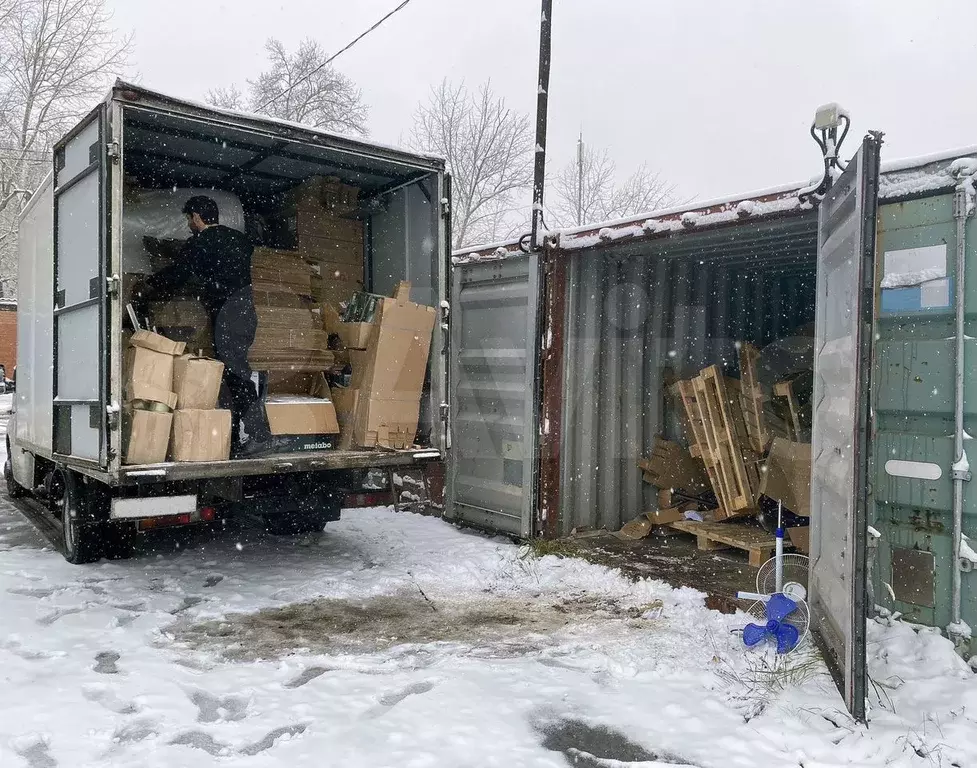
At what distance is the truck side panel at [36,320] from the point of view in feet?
18.8

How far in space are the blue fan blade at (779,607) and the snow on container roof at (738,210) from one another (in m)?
2.33

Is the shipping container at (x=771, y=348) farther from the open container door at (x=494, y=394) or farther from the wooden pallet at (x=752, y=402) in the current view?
the wooden pallet at (x=752, y=402)

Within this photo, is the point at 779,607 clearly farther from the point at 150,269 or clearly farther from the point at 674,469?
the point at 150,269

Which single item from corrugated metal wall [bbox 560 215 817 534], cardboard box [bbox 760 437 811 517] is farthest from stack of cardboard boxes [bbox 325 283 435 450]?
cardboard box [bbox 760 437 811 517]

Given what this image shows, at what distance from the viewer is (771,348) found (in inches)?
312

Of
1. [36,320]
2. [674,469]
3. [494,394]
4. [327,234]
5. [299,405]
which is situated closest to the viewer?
[299,405]

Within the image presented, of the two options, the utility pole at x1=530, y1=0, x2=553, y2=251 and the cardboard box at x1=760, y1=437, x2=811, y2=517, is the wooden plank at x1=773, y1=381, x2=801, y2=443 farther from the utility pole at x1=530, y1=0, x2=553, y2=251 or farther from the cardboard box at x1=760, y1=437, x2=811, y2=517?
the utility pole at x1=530, y1=0, x2=553, y2=251

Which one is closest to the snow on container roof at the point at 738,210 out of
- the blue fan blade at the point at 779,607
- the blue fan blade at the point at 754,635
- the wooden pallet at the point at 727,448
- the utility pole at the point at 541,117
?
the utility pole at the point at 541,117

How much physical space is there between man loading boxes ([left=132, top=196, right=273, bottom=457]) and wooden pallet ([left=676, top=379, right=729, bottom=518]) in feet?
12.4

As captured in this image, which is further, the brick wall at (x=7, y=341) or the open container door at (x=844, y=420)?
the brick wall at (x=7, y=341)

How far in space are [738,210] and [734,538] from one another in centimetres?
270

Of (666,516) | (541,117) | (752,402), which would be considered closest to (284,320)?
(541,117)

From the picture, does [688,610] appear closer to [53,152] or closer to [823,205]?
[823,205]

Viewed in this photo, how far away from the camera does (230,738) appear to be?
3.21 meters
